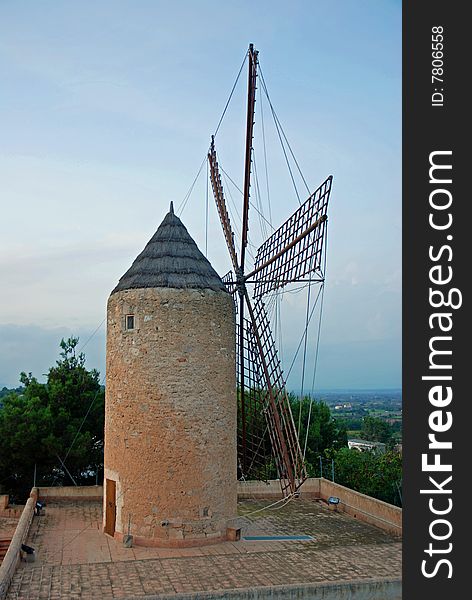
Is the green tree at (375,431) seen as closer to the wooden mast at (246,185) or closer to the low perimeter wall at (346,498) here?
the low perimeter wall at (346,498)

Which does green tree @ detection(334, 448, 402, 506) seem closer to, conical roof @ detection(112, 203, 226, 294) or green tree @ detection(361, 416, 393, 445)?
conical roof @ detection(112, 203, 226, 294)

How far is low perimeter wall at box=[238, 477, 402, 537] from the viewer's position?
1214 centimetres

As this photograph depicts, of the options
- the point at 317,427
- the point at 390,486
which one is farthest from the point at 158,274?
the point at 317,427

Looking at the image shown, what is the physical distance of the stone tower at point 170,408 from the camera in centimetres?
1091

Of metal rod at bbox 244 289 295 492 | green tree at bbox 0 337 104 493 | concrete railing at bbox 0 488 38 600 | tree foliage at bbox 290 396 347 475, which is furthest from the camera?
tree foliage at bbox 290 396 347 475

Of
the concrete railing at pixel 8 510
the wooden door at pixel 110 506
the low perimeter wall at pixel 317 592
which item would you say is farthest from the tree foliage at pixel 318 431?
the low perimeter wall at pixel 317 592

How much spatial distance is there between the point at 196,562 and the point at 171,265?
490 cm

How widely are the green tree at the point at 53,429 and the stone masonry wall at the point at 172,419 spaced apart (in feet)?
17.1

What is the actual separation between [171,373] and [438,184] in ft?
19.8

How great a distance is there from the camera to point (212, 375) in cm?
1141

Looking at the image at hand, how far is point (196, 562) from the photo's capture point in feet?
32.5

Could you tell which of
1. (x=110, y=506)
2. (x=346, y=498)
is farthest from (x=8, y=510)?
(x=346, y=498)

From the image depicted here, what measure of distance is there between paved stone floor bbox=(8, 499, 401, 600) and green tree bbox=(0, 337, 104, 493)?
365cm

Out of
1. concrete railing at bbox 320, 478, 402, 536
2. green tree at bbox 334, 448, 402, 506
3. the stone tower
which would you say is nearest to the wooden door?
the stone tower
